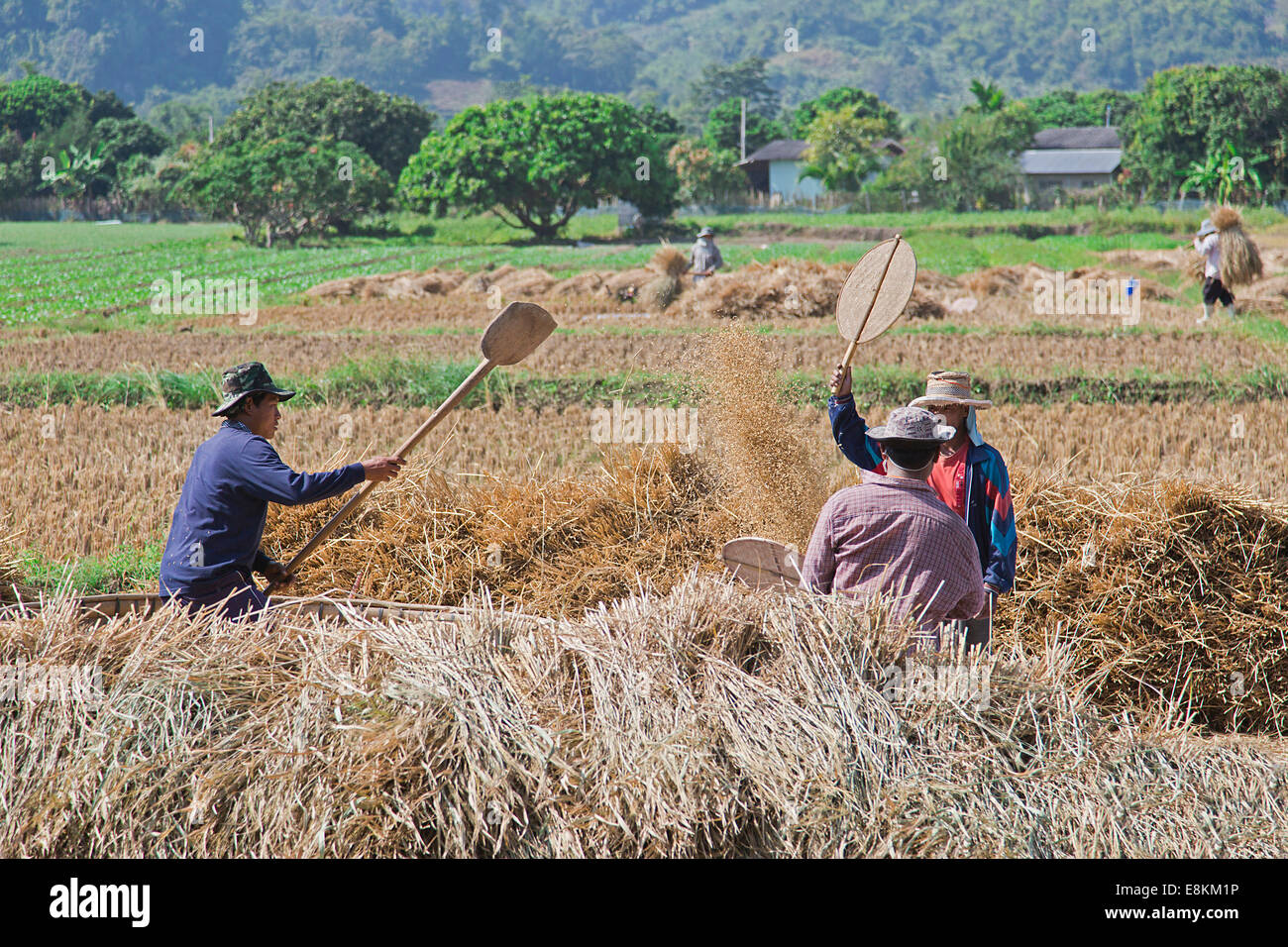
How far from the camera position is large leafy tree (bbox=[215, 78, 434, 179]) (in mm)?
52281

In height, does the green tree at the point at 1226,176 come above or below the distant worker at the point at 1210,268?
above

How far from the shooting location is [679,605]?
2.67 metres

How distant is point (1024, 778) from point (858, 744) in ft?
1.24

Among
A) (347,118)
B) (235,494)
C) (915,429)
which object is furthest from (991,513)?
(347,118)

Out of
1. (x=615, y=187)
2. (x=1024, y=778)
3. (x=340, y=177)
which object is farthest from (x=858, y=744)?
(x=615, y=187)

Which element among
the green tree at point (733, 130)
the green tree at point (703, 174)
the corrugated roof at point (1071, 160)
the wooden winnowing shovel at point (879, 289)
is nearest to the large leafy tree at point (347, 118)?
the green tree at point (703, 174)

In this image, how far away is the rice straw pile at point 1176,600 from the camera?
4.29 m

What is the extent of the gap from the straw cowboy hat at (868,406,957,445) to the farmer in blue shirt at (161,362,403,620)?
174 centimetres

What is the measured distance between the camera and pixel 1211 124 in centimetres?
4194

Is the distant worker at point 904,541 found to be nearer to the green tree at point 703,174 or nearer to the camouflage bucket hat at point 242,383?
the camouflage bucket hat at point 242,383

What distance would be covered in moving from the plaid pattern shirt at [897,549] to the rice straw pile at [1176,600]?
1357mm

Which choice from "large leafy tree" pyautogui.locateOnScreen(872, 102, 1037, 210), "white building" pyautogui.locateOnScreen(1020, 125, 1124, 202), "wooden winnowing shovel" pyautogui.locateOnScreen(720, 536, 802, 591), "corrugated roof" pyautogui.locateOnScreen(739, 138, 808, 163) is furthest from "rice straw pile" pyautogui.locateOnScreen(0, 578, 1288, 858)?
"corrugated roof" pyautogui.locateOnScreen(739, 138, 808, 163)

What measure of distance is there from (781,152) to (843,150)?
14.9 metres

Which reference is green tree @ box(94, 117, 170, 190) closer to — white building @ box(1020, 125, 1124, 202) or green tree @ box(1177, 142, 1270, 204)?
white building @ box(1020, 125, 1124, 202)
